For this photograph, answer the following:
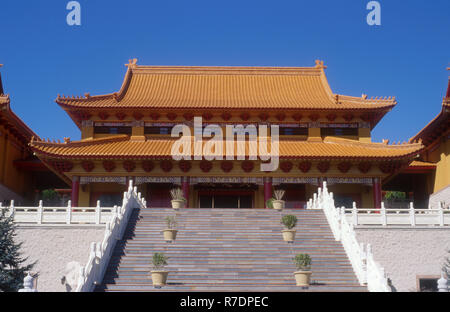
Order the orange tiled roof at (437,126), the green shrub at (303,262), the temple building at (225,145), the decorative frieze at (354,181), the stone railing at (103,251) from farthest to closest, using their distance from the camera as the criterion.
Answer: the decorative frieze at (354,181) < the temple building at (225,145) < the orange tiled roof at (437,126) < the green shrub at (303,262) < the stone railing at (103,251)

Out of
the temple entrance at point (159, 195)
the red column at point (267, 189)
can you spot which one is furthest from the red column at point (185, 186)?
the red column at point (267, 189)

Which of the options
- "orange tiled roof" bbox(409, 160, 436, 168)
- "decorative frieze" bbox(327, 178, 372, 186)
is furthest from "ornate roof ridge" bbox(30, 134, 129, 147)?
"orange tiled roof" bbox(409, 160, 436, 168)

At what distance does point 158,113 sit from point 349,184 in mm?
10441

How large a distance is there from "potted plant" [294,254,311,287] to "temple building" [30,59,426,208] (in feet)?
38.7

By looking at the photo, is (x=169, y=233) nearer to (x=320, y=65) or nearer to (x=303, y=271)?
(x=303, y=271)

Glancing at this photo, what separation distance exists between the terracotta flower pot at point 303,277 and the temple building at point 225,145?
39.1ft

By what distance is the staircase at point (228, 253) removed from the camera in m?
15.6

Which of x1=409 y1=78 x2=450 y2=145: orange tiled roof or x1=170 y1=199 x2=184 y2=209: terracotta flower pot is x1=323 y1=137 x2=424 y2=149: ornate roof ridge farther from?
x1=170 y1=199 x2=184 y2=209: terracotta flower pot

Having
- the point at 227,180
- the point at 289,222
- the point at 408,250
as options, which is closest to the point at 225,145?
the point at 227,180

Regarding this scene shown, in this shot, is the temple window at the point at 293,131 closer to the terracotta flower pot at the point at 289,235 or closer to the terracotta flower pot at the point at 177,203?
the terracotta flower pot at the point at 177,203

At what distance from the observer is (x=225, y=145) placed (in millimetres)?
28453

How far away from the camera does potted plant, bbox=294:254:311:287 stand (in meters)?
15.2
